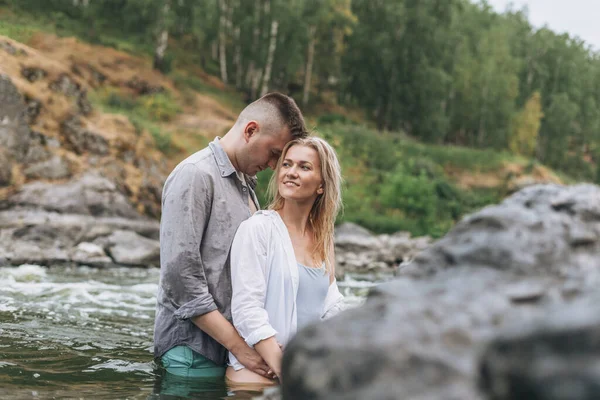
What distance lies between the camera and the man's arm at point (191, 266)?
3.73 meters

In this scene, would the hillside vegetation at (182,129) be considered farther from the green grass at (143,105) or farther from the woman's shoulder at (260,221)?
the woman's shoulder at (260,221)

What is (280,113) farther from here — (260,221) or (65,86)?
(65,86)

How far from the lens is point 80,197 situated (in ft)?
Answer: 54.6

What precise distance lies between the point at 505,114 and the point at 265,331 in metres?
47.3

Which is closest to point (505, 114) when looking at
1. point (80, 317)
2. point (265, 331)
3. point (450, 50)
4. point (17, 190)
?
point (450, 50)

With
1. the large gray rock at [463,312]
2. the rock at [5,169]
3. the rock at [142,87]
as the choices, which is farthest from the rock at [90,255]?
the rock at [142,87]

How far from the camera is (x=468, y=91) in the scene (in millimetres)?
46875

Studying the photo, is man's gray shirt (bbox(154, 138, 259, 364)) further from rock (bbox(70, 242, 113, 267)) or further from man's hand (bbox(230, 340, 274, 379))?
rock (bbox(70, 242, 113, 267))

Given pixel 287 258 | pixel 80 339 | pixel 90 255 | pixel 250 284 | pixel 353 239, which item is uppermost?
pixel 287 258

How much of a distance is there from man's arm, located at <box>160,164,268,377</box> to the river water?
34cm

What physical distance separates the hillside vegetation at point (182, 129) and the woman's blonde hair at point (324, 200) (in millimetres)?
14476

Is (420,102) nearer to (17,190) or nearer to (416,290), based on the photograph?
(17,190)

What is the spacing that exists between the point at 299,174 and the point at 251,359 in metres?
1.13

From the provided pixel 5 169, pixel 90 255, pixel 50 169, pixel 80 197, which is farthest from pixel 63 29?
pixel 90 255
